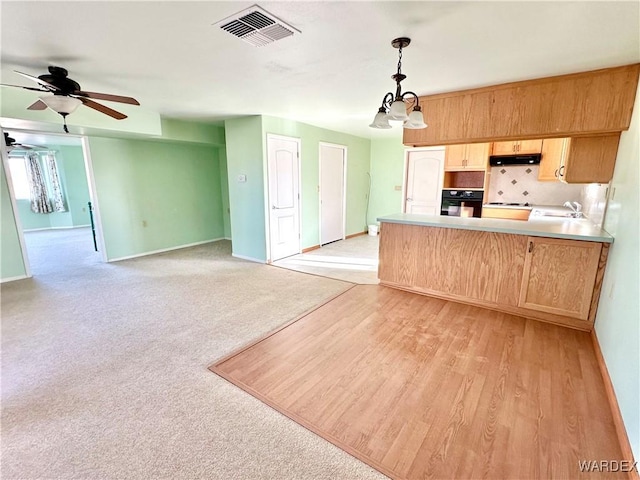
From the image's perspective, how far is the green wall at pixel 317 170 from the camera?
16.7 feet

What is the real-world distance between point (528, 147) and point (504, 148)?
1.15 ft

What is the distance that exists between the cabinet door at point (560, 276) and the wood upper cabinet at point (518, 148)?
2.92 meters

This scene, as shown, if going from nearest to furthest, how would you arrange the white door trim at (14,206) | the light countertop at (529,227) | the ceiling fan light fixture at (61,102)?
1. the ceiling fan light fixture at (61,102)
2. the light countertop at (529,227)
3. the white door trim at (14,206)

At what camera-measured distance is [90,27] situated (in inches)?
74.1

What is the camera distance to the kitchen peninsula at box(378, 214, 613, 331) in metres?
2.72

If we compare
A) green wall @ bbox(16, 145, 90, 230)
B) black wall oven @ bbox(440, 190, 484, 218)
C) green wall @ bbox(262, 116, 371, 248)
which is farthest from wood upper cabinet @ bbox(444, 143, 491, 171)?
green wall @ bbox(16, 145, 90, 230)

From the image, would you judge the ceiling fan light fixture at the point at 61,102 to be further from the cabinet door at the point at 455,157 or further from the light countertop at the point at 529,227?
the cabinet door at the point at 455,157

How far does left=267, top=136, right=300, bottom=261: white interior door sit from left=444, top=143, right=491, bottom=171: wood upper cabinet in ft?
9.33

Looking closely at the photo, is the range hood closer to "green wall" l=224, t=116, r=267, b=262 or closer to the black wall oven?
the black wall oven

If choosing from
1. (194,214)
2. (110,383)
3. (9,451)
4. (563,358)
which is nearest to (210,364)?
(110,383)

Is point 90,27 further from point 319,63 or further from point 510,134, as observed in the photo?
point 510,134

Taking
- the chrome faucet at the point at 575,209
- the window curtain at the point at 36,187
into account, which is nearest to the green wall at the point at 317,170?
the chrome faucet at the point at 575,209

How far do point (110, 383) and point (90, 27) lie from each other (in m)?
2.37

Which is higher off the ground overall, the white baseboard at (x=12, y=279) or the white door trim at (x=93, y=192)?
the white door trim at (x=93, y=192)
